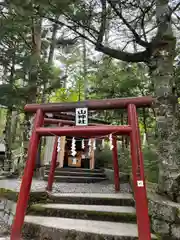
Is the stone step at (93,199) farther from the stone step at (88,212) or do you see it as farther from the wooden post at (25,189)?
the wooden post at (25,189)

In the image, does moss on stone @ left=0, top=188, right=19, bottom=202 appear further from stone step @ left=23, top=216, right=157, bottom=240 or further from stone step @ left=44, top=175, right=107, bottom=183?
stone step @ left=44, top=175, right=107, bottom=183

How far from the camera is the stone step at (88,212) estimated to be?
3.49 metres

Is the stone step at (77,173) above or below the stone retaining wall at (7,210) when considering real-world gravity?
above

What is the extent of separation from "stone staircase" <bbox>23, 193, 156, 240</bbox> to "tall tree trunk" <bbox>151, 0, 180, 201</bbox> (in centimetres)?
92

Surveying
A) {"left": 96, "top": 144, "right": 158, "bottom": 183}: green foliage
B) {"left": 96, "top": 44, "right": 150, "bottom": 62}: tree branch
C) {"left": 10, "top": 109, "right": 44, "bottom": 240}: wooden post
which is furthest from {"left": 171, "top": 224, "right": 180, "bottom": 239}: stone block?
{"left": 96, "top": 44, "right": 150, "bottom": 62}: tree branch

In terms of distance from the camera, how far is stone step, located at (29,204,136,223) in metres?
3.49

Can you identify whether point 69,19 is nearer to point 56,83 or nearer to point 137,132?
point 137,132

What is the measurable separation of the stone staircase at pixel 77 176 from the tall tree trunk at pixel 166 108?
335cm

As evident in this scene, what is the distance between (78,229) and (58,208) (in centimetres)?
79

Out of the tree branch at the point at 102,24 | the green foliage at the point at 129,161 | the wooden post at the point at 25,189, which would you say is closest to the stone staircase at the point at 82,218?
the wooden post at the point at 25,189

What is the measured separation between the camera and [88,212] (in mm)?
3613

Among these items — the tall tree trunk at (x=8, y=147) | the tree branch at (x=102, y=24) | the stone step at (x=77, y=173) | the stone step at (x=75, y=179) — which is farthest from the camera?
the tall tree trunk at (x=8, y=147)

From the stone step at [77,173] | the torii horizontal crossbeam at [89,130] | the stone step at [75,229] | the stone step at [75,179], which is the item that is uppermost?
the torii horizontal crossbeam at [89,130]

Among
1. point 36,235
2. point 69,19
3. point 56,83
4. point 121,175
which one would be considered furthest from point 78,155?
point 69,19
